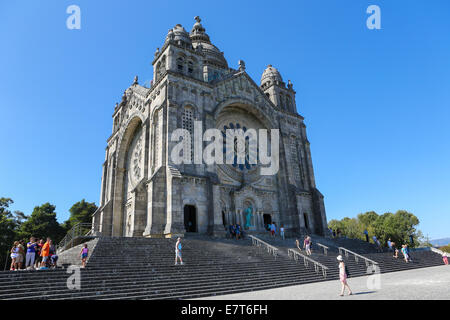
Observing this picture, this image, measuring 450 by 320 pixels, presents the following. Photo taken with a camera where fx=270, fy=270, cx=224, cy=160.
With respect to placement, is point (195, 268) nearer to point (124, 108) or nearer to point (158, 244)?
point (158, 244)

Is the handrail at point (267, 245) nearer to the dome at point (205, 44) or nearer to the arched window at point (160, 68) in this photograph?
the arched window at point (160, 68)

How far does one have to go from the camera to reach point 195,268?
12617mm

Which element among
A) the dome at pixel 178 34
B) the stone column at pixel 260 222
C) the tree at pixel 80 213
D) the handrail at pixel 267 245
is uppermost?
the dome at pixel 178 34

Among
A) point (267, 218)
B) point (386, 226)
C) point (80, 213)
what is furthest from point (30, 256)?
point (386, 226)

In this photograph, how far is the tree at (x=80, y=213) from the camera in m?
43.9

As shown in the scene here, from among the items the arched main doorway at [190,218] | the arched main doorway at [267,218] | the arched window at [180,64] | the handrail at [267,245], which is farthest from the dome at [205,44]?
the handrail at [267,245]

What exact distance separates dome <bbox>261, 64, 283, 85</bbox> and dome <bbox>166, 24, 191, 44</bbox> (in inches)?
467

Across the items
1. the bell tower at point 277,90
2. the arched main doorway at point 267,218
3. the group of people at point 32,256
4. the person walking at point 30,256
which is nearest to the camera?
the group of people at point 32,256

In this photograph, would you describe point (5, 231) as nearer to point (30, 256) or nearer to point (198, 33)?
point (30, 256)

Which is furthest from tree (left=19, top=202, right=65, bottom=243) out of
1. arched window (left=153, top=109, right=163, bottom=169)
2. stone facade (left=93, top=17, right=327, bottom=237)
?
arched window (left=153, top=109, right=163, bottom=169)

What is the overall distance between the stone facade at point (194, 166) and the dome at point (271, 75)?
0.17 meters

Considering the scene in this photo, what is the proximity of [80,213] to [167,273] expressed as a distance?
40.4m

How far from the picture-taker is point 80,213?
45.3m

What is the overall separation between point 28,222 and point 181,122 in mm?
32627
